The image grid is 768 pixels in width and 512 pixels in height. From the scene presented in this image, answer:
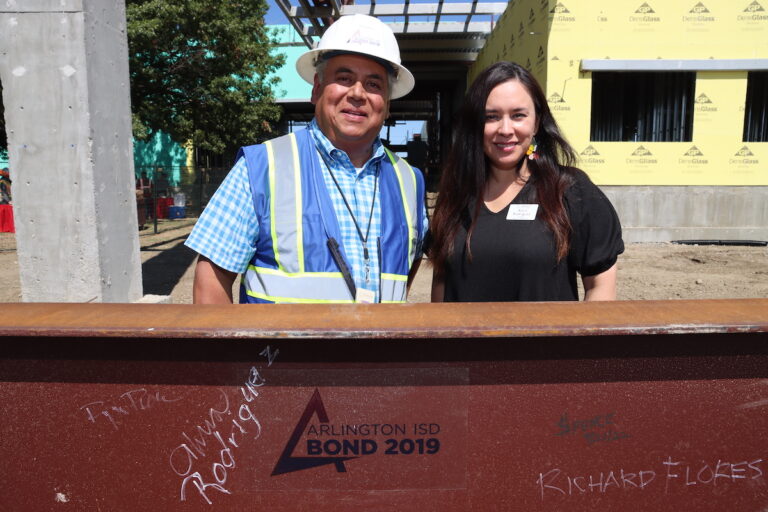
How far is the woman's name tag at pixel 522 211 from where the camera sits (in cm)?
210

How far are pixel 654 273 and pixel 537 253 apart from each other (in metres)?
7.38

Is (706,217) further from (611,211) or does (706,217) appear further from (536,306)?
(536,306)

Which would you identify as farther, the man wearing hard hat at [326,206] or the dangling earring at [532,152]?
the dangling earring at [532,152]

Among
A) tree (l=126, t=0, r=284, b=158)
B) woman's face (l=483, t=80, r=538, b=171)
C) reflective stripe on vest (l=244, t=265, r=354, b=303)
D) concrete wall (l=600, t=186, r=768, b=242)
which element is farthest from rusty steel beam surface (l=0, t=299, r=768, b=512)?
tree (l=126, t=0, r=284, b=158)

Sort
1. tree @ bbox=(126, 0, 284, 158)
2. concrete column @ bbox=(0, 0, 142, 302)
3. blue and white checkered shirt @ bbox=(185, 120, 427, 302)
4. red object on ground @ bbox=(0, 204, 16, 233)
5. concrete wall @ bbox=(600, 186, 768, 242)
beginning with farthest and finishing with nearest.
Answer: tree @ bbox=(126, 0, 284, 158) < red object on ground @ bbox=(0, 204, 16, 233) < concrete wall @ bbox=(600, 186, 768, 242) < concrete column @ bbox=(0, 0, 142, 302) < blue and white checkered shirt @ bbox=(185, 120, 427, 302)

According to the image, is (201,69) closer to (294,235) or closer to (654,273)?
(654,273)

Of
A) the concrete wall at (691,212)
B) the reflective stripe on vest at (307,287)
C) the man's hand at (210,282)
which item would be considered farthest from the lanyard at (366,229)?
the concrete wall at (691,212)

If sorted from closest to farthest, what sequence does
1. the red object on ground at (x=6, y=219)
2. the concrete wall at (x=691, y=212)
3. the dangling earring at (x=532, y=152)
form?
the dangling earring at (x=532, y=152), the concrete wall at (x=691, y=212), the red object on ground at (x=6, y=219)

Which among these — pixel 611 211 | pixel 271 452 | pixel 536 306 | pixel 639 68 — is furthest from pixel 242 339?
pixel 639 68

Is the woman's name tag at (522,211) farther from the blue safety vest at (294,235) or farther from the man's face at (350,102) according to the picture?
the man's face at (350,102)

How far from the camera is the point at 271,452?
49.7 inches

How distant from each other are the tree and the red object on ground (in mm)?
4040

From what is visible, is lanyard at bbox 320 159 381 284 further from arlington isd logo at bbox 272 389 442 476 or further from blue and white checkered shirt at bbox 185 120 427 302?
arlington isd logo at bbox 272 389 442 476

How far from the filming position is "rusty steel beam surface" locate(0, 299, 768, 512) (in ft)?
3.98
